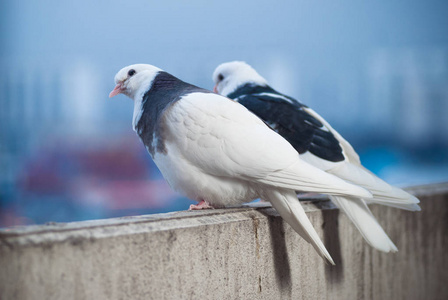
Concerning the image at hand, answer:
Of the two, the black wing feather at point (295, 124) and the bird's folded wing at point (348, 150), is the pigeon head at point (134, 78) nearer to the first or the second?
the black wing feather at point (295, 124)

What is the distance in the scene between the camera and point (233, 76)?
330 cm

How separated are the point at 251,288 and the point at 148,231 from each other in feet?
1.86

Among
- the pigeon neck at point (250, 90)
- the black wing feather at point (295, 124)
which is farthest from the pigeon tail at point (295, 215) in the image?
the pigeon neck at point (250, 90)

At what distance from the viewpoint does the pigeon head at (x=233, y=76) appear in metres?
3.24

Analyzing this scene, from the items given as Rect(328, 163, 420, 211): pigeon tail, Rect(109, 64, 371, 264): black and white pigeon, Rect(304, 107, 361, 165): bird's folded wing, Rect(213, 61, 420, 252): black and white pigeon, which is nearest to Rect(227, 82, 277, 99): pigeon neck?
Rect(213, 61, 420, 252): black and white pigeon

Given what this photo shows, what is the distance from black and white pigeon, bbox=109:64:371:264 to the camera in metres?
1.96

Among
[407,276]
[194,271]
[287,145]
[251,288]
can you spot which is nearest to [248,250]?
[251,288]

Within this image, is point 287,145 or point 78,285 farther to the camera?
point 287,145

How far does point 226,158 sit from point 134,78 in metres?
0.71

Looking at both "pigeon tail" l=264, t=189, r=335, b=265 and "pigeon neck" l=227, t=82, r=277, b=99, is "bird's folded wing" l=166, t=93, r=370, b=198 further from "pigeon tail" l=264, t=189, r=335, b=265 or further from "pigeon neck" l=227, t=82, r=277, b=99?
"pigeon neck" l=227, t=82, r=277, b=99

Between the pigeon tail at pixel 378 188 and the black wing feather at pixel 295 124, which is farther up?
the black wing feather at pixel 295 124

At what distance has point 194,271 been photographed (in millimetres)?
1825

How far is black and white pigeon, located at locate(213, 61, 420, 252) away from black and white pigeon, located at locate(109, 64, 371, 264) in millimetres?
287

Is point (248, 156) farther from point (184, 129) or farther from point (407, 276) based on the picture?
point (407, 276)
